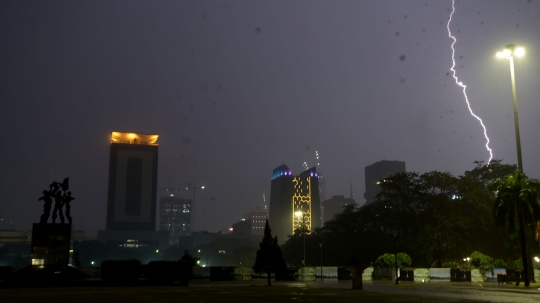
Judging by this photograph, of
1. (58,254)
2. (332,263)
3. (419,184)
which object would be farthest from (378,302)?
(332,263)

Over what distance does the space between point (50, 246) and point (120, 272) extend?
978cm

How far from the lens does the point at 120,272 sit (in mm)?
40625

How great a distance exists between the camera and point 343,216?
347ft

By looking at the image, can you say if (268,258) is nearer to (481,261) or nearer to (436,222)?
(481,261)

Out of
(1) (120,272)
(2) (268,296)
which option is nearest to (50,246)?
(1) (120,272)

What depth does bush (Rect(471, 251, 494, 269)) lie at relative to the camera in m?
50.8

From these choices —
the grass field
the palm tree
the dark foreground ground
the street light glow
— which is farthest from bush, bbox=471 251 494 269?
the grass field

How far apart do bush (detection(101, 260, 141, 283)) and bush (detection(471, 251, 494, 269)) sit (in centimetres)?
3304

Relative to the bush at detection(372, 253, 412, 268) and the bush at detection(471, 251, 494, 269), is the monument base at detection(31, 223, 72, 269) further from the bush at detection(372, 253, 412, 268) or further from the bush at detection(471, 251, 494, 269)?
the bush at detection(471, 251, 494, 269)

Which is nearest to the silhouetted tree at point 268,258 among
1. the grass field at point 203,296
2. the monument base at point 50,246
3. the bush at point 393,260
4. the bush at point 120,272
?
the bush at point 120,272

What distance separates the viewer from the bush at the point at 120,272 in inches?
1598

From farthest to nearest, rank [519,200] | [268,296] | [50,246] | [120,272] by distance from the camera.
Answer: [50,246] → [120,272] → [519,200] → [268,296]

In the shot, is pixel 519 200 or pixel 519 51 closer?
pixel 519 51

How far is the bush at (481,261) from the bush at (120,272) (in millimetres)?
33038
